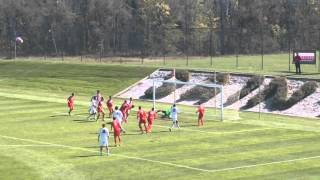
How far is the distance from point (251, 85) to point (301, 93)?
5.97m

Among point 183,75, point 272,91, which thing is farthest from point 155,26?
point 272,91

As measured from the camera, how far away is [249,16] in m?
119

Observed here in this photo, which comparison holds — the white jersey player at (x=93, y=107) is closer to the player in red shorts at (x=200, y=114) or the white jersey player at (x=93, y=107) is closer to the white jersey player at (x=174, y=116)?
the white jersey player at (x=174, y=116)

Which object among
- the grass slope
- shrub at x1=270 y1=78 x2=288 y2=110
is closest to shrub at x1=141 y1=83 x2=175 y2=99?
the grass slope

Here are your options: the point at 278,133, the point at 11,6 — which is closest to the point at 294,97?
the point at 278,133

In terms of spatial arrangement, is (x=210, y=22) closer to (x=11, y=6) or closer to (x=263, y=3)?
(x=263, y=3)

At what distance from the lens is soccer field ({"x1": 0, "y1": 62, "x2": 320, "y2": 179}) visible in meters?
31.6

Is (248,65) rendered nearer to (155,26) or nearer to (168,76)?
(168,76)

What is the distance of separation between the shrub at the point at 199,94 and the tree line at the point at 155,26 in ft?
119

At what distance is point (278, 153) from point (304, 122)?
1537 centimetres

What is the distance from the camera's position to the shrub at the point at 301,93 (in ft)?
195

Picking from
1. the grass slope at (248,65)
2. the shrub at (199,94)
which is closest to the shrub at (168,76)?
the grass slope at (248,65)

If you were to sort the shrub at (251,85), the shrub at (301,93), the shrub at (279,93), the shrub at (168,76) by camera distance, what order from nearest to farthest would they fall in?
the shrub at (301,93)
the shrub at (279,93)
the shrub at (251,85)
the shrub at (168,76)

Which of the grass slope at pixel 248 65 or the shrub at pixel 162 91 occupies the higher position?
the grass slope at pixel 248 65
